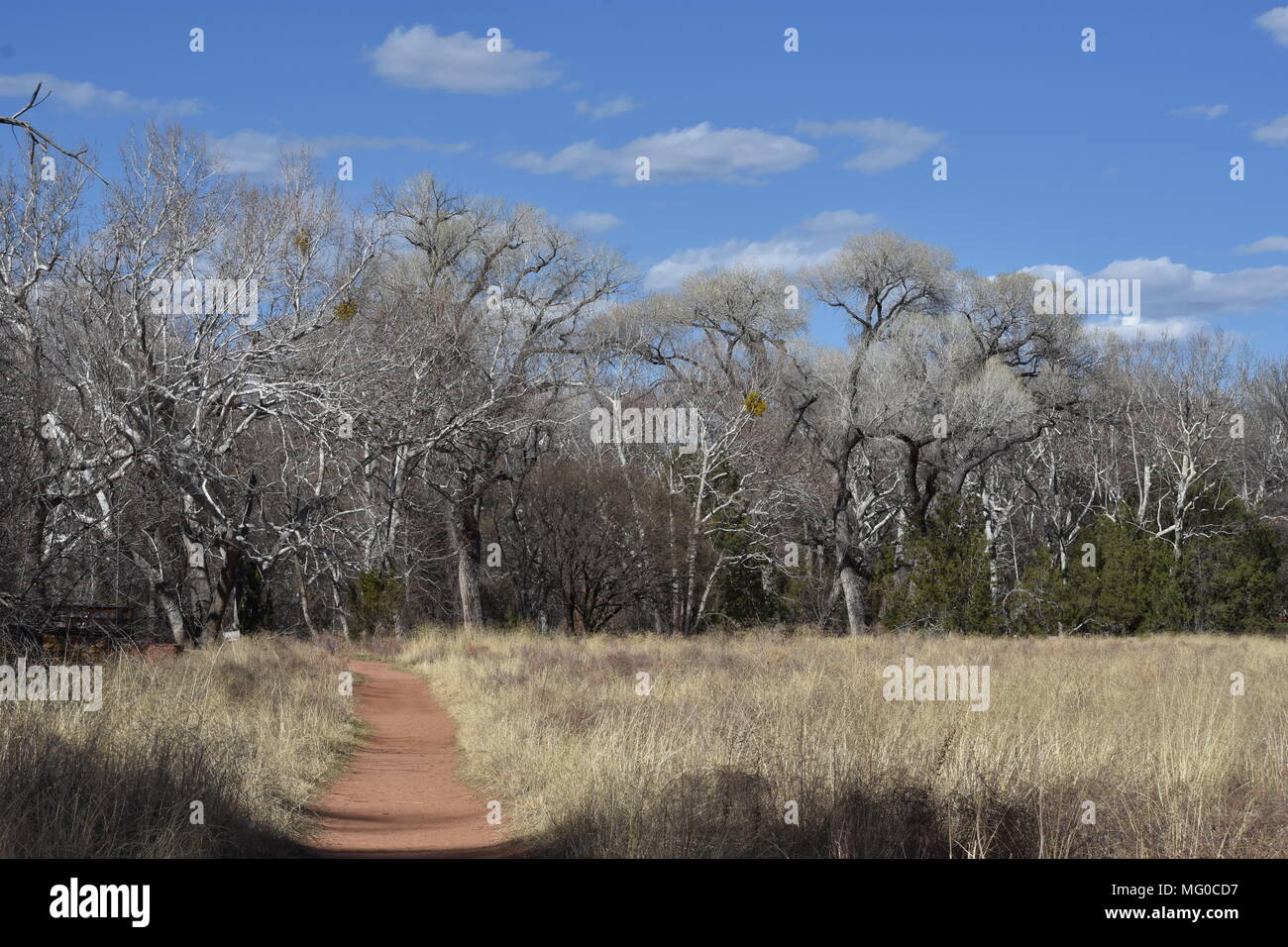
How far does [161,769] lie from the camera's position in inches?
293

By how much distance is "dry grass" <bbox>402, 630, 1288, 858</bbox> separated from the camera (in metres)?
6.99

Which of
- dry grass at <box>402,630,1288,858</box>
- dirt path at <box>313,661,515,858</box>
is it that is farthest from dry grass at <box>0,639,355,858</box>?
dry grass at <box>402,630,1288,858</box>

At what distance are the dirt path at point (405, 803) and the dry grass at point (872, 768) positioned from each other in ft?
0.90

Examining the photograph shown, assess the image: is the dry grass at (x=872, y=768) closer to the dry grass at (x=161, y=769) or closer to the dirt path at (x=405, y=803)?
the dirt path at (x=405, y=803)

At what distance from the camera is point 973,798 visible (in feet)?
24.2

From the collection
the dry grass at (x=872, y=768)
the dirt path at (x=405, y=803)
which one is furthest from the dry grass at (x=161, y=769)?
the dry grass at (x=872, y=768)

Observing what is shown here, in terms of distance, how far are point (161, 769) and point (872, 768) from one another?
4690mm

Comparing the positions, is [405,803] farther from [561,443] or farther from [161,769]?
[561,443]

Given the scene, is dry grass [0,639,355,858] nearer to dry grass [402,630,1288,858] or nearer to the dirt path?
the dirt path

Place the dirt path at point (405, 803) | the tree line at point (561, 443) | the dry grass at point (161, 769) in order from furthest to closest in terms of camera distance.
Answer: the tree line at point (561, 443), the dirt path at point (405, 803), the dry grass at point (161, 769)

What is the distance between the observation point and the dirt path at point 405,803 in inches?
306

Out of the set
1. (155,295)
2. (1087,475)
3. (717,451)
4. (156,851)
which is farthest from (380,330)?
(1087,475)

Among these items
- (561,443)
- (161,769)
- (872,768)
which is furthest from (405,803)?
(561,443)
